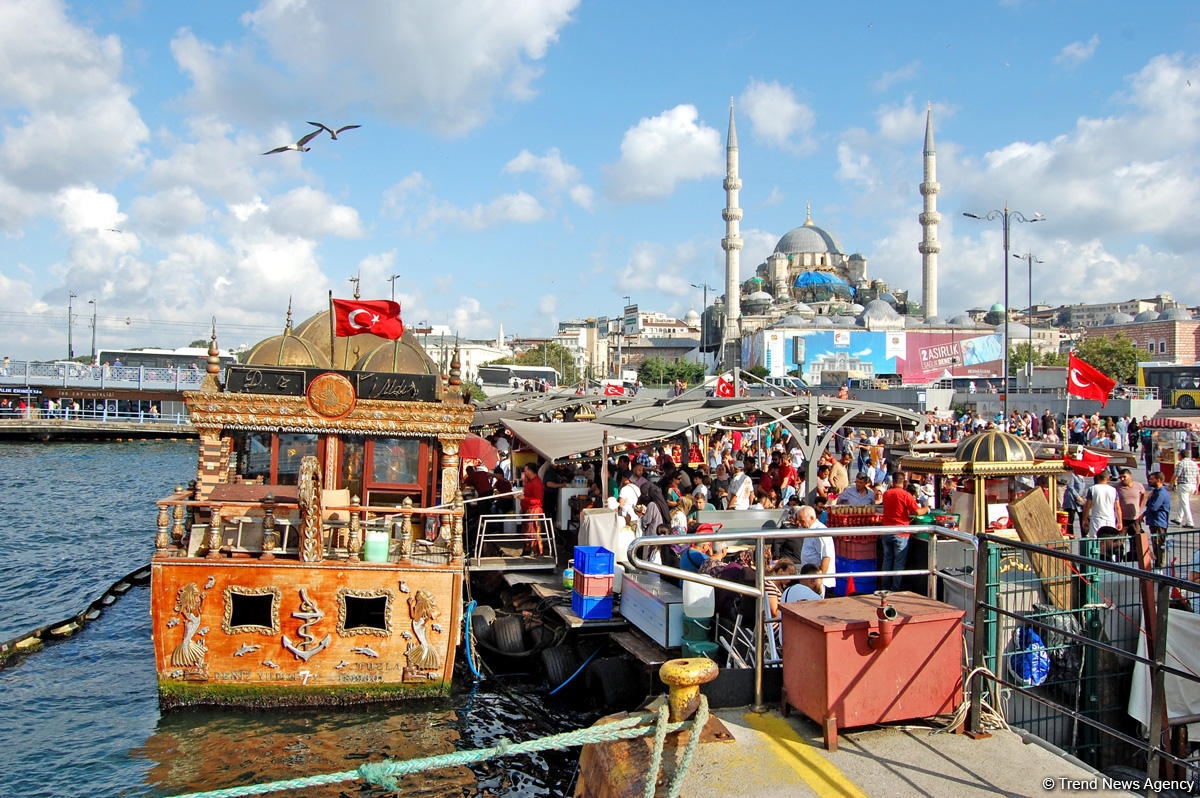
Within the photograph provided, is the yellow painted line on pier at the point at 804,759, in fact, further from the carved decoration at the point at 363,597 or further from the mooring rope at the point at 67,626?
the mooring rope at the point at 67,626

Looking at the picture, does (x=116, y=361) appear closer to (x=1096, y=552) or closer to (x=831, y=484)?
(x=831, y=484)

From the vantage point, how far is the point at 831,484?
1616cm

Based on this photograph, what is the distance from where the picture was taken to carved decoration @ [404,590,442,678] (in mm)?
10562

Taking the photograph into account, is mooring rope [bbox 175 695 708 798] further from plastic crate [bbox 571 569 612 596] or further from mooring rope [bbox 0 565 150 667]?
mooring rope [bbox 0 565 150 667]

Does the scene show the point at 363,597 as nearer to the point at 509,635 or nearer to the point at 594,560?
the point at 509,635

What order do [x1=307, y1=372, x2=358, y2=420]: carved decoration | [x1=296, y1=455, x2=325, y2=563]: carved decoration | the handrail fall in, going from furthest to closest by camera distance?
[x1=307, y1=372, x2=358, y2=420]: carved decoration, [x1=296, y1=455, x2=325, y2=563]: carved decoration, the handrail

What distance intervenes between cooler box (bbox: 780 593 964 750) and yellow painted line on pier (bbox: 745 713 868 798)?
0.46 feet

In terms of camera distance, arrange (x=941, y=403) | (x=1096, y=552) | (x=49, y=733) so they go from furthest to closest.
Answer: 1. (x=941, y=403)
2. (x=49, y=733)
3. (x=1096, y=552)

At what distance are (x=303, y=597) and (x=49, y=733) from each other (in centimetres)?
402

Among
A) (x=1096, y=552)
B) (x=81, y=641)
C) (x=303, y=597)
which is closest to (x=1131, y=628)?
(x=1096, y=552)

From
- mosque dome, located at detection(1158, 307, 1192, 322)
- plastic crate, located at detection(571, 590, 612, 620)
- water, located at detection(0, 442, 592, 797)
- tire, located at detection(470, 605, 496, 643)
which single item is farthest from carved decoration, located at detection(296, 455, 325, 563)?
mosque dome, located at detection(1158, 307, 1192, 322)

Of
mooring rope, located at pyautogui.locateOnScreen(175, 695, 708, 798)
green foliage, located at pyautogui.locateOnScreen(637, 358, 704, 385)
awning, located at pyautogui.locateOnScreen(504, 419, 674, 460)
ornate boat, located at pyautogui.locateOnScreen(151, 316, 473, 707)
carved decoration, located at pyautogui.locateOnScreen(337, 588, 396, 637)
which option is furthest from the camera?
green foliage, located at pyautogui.locateOnScreen(637, 358, 704, 385)

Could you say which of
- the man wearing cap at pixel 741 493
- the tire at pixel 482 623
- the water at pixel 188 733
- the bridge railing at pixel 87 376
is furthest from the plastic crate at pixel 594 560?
the bridge railing at pixel 87 376

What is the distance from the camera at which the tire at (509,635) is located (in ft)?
40.3
